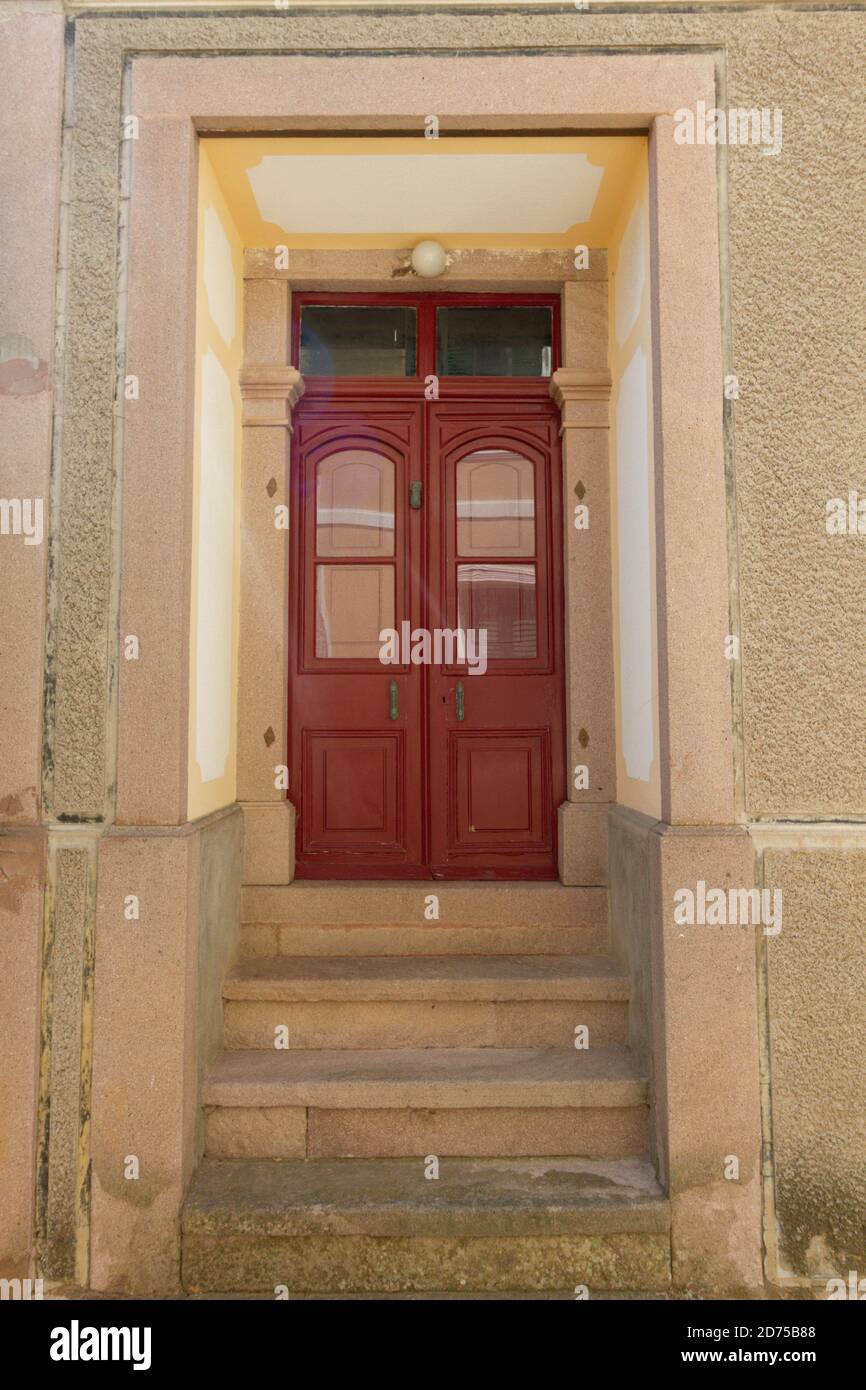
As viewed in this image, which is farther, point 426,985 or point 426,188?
point 426,188

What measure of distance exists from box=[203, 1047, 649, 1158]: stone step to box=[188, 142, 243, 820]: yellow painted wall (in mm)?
1193

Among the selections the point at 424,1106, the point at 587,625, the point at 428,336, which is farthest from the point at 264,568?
the point at 424,1106

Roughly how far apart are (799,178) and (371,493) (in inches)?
92.1

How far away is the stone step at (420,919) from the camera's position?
3.80m

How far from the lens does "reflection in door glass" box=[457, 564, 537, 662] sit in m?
4.28

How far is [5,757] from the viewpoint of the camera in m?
3.08

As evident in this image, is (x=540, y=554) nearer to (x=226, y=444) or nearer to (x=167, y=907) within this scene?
(x=226, y=444)

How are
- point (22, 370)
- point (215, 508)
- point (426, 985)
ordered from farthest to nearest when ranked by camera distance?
1. point (215, 508)
2. point (426, 985)
3. point (22, 370)

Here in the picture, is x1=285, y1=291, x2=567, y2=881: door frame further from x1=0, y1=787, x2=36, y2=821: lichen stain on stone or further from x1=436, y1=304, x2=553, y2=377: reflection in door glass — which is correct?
x1=0, y1=787, x2=36, y2=821: lichen stain on stone

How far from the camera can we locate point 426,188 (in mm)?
3664

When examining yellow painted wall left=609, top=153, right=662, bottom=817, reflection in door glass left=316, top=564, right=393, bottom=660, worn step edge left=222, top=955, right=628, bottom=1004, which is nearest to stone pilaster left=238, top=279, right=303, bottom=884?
reflection in door glass left=316, top=564, right=393, bottom=660

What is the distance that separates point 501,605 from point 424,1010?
207cm

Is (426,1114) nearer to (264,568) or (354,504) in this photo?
(264,568)

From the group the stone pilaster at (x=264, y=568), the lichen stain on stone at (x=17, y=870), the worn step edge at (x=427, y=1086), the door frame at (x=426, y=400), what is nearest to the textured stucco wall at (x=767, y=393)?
the lichen stain on stone at (x=17, y=870)
